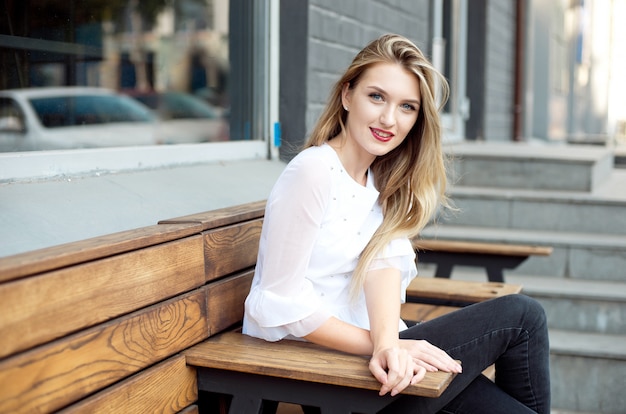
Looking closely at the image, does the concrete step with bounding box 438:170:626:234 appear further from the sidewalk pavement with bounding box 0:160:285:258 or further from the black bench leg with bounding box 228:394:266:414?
the black bench leg with bounding box 228:394:266:414

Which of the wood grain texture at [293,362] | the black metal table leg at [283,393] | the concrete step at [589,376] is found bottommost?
the concrete step at [589,376]

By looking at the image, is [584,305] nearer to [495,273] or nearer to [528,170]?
[495,273]

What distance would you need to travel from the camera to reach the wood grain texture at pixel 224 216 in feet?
6.98

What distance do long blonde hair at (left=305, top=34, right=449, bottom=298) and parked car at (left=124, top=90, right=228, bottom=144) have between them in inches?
41.9

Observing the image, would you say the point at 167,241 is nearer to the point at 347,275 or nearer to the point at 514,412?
the point at 347,275

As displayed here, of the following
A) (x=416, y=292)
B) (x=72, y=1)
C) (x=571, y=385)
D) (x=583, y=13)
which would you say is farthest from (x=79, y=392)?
(x=583, y=13)

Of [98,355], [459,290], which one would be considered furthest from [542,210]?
[98,355]

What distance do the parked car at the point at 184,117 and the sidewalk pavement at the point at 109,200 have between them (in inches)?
16.1

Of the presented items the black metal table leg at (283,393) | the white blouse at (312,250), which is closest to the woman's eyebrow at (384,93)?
the white blouse at (312,250)

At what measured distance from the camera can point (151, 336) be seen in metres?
1.88

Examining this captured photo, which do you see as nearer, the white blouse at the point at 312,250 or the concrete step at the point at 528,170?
the white blouse at the point at 312,250

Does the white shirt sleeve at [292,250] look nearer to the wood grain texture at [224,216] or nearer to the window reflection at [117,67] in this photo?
the wood grain texture at [224,216]

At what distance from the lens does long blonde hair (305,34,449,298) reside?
87.3 inches

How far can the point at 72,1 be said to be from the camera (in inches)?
122
